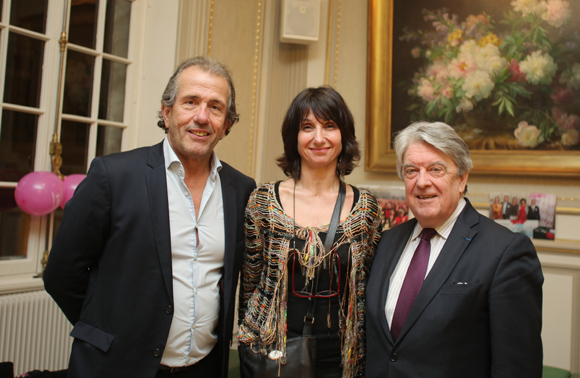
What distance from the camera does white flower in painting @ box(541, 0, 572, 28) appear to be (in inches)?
136

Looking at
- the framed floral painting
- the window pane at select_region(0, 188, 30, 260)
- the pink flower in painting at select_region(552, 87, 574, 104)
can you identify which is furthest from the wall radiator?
the pink flower in painting at select_region(552, 87, 574, 104)

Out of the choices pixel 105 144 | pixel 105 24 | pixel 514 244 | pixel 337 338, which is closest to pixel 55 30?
pixel 105 24

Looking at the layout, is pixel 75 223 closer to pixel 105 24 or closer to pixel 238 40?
pixel 105 24

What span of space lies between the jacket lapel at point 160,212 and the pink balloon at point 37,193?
146cm

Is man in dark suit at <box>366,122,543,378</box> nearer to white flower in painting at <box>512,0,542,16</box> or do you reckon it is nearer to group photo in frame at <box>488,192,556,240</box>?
group photo in frame at <box>488,192,556,240</box>

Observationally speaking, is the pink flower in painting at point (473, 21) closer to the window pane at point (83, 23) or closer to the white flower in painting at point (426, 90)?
the white flower in painting at point (426, 90)

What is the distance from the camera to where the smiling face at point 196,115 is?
178 centimetres

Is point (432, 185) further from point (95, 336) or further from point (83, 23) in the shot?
point (83, 23)

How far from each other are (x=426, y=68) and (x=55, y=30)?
10.2 ft

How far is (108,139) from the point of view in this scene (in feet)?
11.9

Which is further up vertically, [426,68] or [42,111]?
[426,68]

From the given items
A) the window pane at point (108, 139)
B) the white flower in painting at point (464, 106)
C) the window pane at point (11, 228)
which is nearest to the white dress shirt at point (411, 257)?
the white flower in painting at point (464, 106)

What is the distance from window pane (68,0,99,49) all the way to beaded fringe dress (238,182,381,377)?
2.42 metres

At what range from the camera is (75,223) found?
1585 mm
